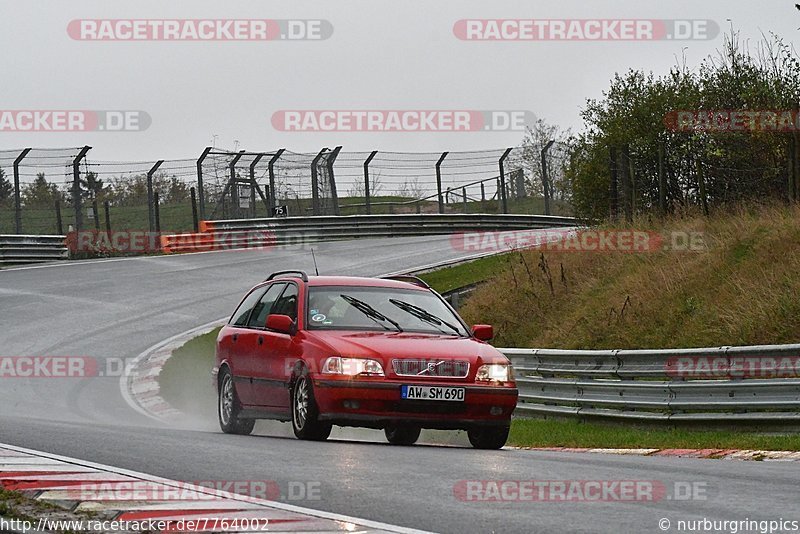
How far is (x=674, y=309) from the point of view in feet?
51.4

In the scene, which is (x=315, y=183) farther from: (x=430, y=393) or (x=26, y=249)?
(x=430, y=393)

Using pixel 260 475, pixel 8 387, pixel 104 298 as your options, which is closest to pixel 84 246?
pixel 104 298

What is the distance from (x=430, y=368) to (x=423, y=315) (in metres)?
1.22

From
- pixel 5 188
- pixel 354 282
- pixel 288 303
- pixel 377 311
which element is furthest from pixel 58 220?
pixel 377 311

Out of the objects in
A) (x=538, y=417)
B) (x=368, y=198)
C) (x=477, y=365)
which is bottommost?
(x=538, y=417)

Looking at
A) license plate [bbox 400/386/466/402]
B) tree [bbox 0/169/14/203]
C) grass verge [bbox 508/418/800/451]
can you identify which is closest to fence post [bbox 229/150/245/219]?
tree [bbox 0/169/14/203]

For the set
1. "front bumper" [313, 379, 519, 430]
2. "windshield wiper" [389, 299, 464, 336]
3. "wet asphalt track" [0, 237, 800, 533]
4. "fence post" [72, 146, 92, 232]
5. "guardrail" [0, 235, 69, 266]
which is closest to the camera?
"wet asphalt track" [0, 237, 800, 533]

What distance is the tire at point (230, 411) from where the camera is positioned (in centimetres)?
1219

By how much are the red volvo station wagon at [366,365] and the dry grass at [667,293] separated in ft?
13.5

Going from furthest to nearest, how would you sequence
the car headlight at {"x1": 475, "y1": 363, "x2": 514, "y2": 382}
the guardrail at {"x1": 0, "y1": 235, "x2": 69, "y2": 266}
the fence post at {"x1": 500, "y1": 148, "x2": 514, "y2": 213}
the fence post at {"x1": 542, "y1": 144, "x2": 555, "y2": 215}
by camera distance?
1. the fence post at {"x1": 542, "y1": 144, "x2": 555, "y2": 215}
2. the fence post at {"x1": 500, "y1": 148, "x2": 514, "y2": 213}
3. the guardrail at {"x1": 0, "y1": 235, "x2": 69, "y2": 266}
4. the car headlight at {"x1": 475, "y1": 363, "x2": 514, "y2": 382}

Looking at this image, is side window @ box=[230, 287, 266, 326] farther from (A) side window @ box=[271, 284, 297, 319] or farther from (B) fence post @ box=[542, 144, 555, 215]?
(B) fence post @ box=[542, 144, 555, 215]

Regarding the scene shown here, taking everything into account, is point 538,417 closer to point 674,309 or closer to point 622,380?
point 622,380

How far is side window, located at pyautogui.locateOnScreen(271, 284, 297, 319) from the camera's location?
11.5 meters

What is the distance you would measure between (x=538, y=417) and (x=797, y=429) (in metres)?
3.88
